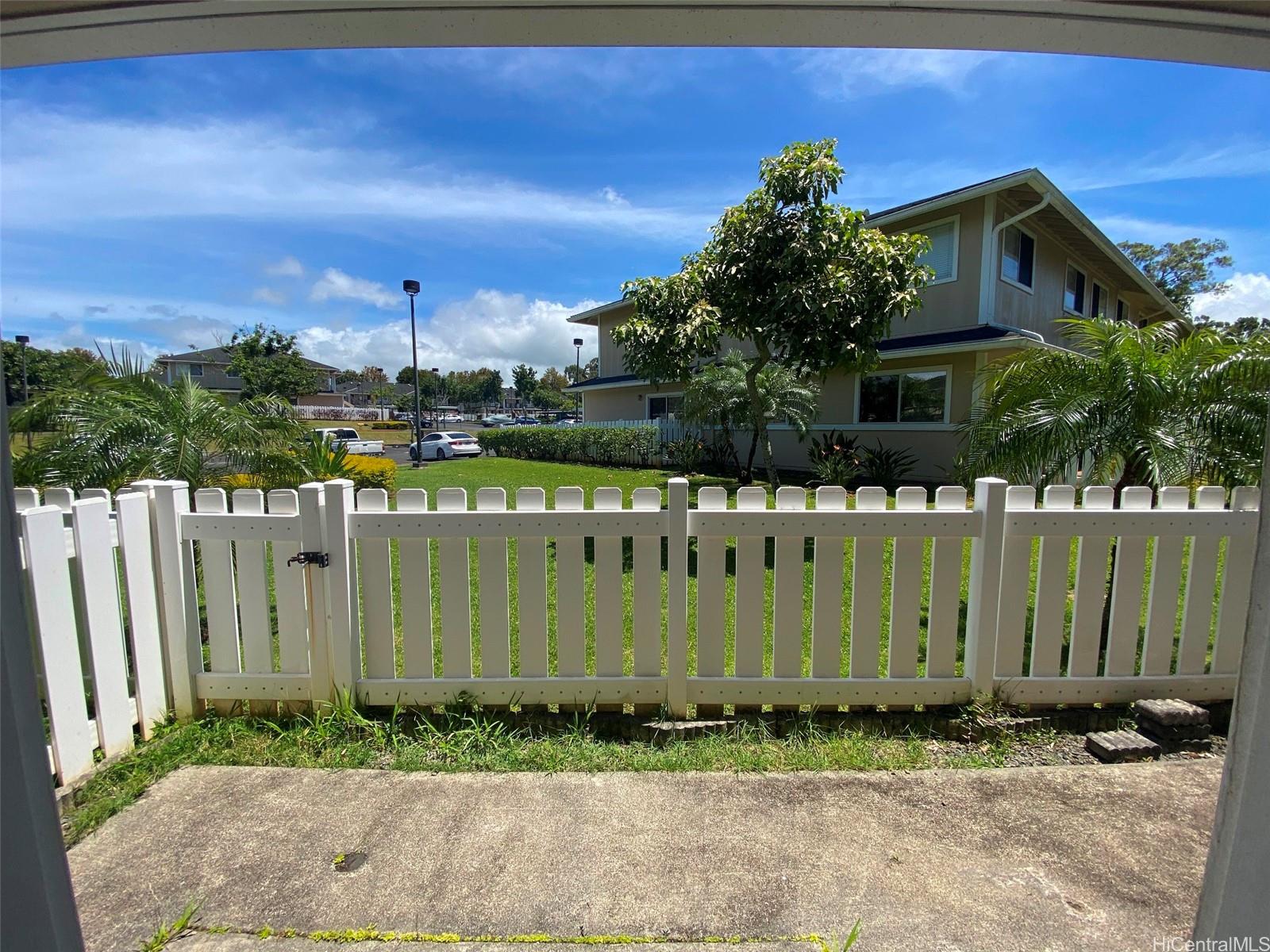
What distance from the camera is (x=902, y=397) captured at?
11875 millimetres

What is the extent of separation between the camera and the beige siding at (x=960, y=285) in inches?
426

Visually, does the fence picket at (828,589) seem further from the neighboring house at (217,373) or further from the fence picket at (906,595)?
the neighboring house at (217,373)

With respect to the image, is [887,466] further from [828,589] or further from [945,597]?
[828,589]

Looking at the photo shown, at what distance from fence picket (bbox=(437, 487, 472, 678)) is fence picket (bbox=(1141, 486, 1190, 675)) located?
319 cm

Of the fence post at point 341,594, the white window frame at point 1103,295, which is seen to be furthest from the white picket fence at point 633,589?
the white window frame at point 1103,295

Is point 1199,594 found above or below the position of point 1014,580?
below

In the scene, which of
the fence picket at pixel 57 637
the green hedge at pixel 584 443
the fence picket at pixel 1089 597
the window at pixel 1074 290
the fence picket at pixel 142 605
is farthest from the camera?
the green hedge at pixel 584 443

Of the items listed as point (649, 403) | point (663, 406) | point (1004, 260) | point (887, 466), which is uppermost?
point (1004, 260)

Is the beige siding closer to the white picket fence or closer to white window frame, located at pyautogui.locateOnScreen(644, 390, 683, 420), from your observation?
white window frame, located at pyautogui.locateOnScreen(644, 390, 683, 420)

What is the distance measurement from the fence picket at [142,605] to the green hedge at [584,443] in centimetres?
1337

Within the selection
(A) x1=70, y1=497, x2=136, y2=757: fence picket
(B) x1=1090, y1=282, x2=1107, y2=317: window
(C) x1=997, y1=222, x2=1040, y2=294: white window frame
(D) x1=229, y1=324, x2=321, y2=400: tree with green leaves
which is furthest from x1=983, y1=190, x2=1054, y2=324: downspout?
(D) x1=229, y1=324, x2=321, y2=400: tree with green leaves

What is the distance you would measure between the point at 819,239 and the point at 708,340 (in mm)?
1997

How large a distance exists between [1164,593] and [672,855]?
2657 mm

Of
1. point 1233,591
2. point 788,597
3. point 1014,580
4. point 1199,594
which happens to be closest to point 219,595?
point 788,597
